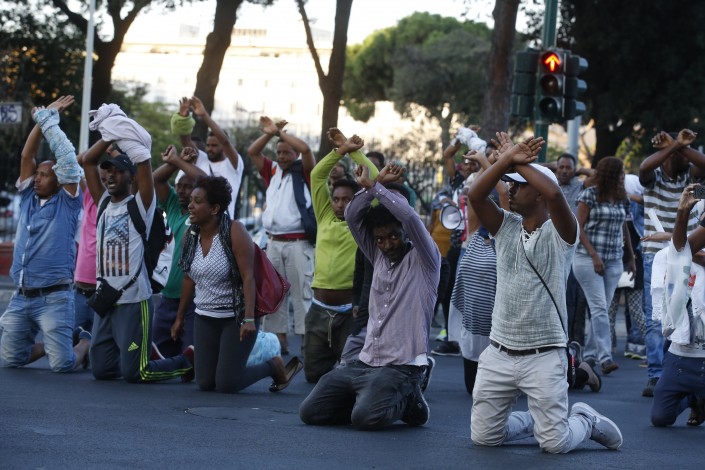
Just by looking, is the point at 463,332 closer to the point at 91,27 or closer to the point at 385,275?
the point at 385,275

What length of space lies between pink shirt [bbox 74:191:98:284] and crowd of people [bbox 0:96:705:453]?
2 cm

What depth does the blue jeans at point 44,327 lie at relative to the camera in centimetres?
1061

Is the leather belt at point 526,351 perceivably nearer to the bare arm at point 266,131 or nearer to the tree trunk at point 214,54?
the bare arm at point 266,131

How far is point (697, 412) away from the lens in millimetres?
9266

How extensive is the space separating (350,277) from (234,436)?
3111 millimetres

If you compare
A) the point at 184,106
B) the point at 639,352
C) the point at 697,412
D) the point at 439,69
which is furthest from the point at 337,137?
the point at 439,69

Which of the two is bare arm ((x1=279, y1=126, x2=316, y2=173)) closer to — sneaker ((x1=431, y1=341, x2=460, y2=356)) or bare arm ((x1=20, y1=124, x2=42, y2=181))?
bare arm ((x1=20, y1=124, x2=42, y2=181))

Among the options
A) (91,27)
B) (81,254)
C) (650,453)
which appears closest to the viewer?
(650,453)

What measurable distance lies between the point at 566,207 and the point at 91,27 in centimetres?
2326

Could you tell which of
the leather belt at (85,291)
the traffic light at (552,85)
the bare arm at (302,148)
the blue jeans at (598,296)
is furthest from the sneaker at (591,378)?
the traffic light at (552,85)

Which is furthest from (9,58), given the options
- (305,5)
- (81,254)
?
(81,254)

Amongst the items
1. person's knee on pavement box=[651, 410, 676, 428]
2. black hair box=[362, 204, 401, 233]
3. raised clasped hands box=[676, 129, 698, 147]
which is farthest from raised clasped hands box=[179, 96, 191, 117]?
person's knee on pavement box=[651, 410, 676, 428]

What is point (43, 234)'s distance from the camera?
10.6 meters

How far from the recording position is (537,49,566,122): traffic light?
16.5 metres
